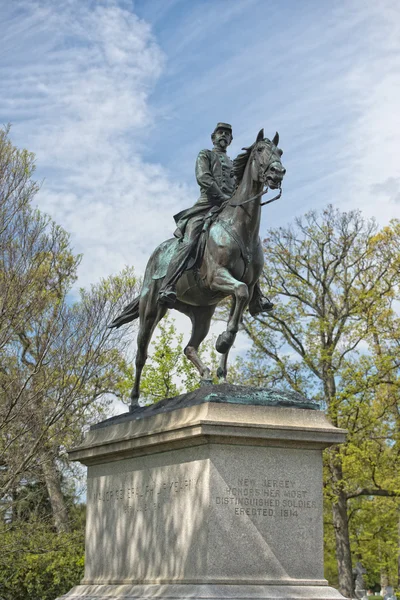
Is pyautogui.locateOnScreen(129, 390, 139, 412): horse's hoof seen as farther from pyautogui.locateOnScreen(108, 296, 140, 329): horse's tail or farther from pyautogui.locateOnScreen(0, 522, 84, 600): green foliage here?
pyautogui.locateOnScreen(0, 522, 84, 600): green foliage

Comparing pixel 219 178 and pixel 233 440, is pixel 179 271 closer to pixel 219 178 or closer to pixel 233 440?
pixel 219 178

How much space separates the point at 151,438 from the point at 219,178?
367 cm

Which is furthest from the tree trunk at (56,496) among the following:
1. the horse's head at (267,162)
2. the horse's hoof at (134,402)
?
the horse's head at (267,162)

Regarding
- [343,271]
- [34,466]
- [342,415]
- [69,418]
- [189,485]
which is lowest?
[189,485]

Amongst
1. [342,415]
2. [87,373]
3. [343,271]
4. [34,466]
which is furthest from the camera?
[343,271]

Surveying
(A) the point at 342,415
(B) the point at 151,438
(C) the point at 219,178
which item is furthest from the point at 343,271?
(B) the point at 151,438

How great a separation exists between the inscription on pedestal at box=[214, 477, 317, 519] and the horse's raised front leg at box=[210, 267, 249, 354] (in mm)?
1628

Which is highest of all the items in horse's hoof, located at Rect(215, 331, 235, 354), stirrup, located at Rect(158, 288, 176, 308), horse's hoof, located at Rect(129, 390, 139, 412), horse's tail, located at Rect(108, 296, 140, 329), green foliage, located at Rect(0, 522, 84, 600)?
horse's tail, located at Rect(108, 296, 140, 329)

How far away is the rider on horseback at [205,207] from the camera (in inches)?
457

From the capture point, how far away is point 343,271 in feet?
108

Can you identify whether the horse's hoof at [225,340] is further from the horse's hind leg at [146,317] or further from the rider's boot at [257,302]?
the horse's hind leg at [146,317]

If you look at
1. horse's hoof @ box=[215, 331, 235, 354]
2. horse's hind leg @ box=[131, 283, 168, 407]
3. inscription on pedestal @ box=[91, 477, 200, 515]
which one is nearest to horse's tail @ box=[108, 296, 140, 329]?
horse's hind leg @ box=[131, 283, 168, 407]

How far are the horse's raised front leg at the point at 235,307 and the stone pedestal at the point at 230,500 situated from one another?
0.66m

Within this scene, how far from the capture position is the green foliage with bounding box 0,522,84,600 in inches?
947
